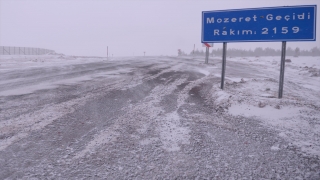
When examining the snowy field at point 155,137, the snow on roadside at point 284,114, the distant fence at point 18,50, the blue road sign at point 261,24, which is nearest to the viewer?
the snowy field at point 155,137

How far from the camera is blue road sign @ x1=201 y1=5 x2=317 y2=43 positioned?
273 inches

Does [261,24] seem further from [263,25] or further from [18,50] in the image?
[18,50]

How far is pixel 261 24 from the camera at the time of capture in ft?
24.7

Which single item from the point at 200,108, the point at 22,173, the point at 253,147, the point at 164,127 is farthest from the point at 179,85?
the point at 22,173

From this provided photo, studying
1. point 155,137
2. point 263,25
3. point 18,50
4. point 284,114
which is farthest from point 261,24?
point 18,50

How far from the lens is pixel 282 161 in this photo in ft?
10.9

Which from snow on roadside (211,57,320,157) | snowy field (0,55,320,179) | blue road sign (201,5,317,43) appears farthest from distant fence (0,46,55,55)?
snow on roadside (211,57,320,157)

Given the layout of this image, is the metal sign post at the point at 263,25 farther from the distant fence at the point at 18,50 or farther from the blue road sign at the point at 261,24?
the distant fence at the point at 18,50

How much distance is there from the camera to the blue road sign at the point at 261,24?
22.8 feet

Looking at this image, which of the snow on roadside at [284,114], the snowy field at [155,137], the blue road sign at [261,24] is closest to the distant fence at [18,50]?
the snowy field at [155,137]

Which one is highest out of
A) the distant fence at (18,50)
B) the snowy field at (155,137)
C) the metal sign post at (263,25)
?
the distant fence at (18,50)

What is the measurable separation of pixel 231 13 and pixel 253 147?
18.8ft

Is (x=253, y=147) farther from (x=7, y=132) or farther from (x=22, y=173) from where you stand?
(x=7, y=132)

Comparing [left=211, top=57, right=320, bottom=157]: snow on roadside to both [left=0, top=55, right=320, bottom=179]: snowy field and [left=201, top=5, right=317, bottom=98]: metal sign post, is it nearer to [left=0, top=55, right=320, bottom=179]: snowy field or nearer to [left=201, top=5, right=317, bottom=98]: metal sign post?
[left=0, top=55, right=320, bottom=179]: snowy field
